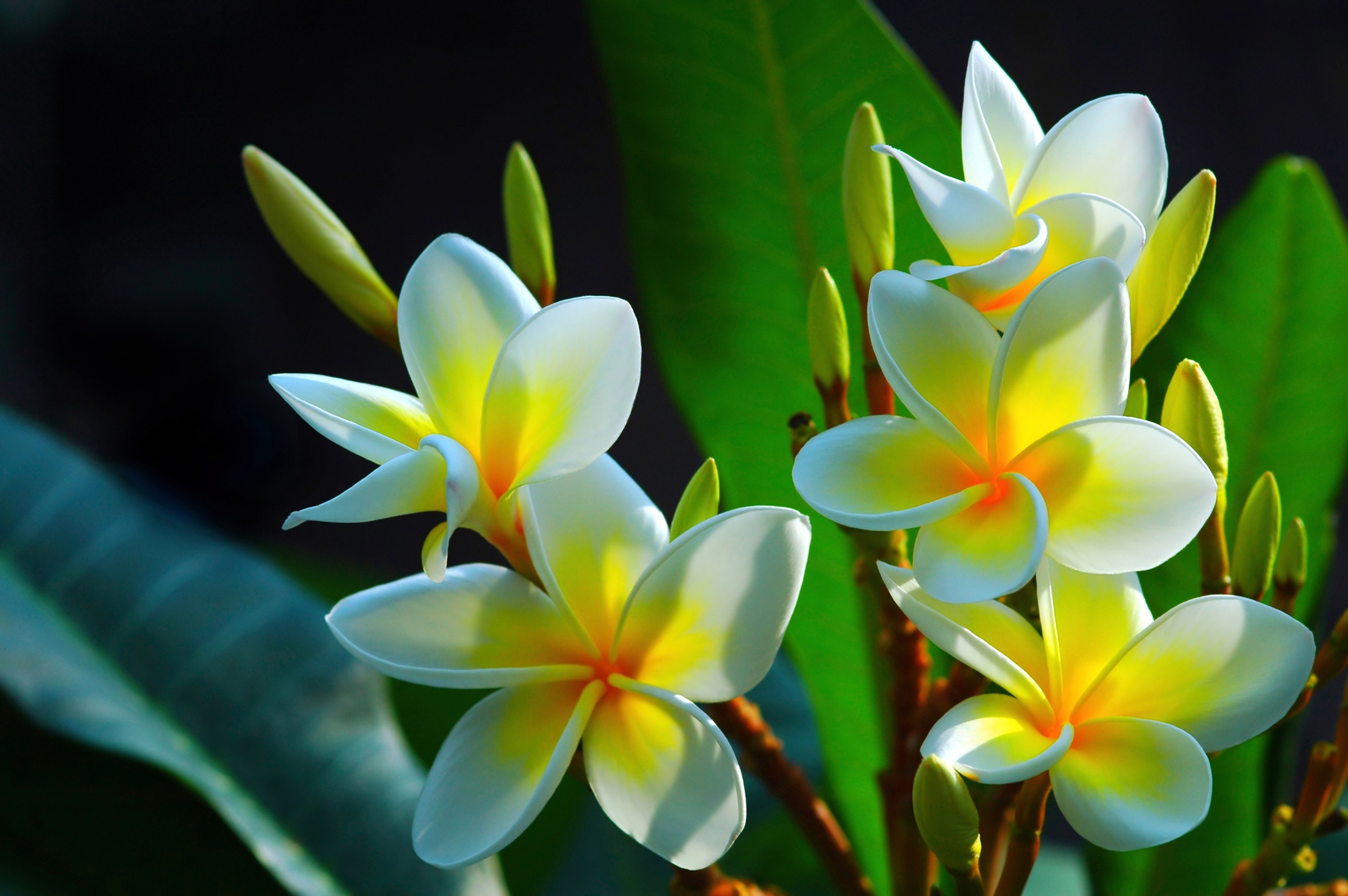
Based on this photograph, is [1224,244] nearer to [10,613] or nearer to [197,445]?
[10,613]

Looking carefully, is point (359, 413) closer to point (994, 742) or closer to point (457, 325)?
point (457, 325)

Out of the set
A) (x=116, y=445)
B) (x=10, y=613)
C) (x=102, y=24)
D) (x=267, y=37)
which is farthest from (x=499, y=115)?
(x=10, y=613)

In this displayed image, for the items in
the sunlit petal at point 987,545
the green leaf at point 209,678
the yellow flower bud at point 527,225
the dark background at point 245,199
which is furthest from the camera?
the dark background at point 245,199

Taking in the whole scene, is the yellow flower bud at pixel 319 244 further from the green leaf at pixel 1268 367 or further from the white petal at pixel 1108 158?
the green leaf at pixel 1268 367

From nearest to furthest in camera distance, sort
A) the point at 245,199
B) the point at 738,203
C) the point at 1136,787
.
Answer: the point at 1136,787 → the point at 738,203 → the point at 245,199

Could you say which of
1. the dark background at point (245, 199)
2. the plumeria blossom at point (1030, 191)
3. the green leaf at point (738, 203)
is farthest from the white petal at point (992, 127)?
the dark background at point (245, 199)

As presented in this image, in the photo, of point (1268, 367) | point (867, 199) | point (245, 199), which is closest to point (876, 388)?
point (867, 199)
